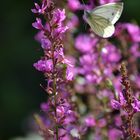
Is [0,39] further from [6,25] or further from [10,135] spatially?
[10,135]

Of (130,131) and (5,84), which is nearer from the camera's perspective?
(130,131)

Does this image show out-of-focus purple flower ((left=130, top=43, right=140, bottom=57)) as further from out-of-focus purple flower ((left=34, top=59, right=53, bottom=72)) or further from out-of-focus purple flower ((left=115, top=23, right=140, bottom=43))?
out-of-focus purple flower ((left=34, top=59, right=53, bottom=72))

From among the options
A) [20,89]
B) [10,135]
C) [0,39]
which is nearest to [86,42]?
[10,135]

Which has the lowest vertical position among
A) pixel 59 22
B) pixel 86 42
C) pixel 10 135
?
pixel 10 135

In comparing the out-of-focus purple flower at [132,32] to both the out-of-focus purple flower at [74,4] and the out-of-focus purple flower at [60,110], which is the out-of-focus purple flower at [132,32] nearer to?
the out-of-focus purple flower at [74,4]

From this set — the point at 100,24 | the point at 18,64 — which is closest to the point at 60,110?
the point at 100,24

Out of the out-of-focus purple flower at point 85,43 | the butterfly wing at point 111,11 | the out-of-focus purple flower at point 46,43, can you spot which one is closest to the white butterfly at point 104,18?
the butterfly wing at point 111,11

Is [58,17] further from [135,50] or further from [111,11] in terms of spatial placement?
[135,50]

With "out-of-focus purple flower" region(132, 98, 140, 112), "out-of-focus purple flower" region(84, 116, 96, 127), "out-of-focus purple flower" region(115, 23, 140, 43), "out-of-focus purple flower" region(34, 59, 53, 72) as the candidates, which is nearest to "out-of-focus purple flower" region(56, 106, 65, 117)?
"out-of-focus purple flower" region(34, 59, 53, 72)

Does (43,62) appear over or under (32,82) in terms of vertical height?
over
